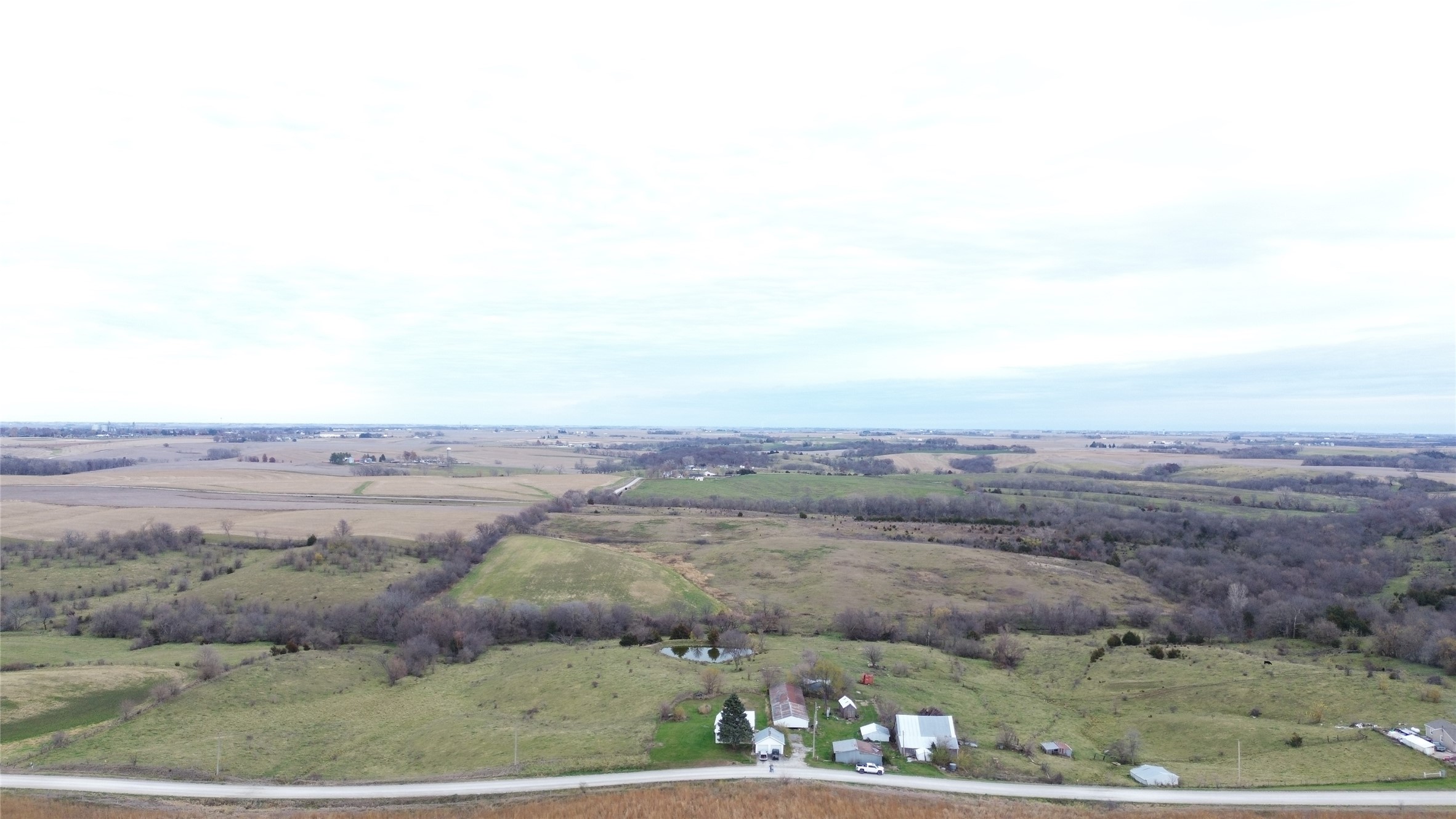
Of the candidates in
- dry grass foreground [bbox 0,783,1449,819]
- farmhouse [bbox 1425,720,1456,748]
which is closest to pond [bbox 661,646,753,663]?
dry grass foreground [bbox 0,783,1449,819]

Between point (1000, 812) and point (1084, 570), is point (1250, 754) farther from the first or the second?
point (1084, 570)

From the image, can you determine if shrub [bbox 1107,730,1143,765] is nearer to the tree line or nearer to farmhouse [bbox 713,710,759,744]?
farmhouse [bbox 713,710,759,744]

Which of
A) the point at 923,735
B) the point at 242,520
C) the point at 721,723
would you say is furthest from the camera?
the point at 242,520

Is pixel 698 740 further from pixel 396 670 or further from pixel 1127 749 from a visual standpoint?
pixel 396 670

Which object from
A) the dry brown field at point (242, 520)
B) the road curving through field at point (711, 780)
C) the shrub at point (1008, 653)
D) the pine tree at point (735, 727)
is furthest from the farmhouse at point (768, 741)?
the dry brown field at point (242, 520)

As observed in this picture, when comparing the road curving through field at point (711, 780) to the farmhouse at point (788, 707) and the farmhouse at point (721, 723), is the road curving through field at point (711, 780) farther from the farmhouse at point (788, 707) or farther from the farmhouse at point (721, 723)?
the farmhouse at point (788, 707)

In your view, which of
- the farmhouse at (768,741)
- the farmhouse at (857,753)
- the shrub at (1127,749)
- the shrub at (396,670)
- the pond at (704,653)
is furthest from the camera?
the pond at (704,653)

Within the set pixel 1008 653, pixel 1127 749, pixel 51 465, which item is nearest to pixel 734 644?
pixel 1008 653

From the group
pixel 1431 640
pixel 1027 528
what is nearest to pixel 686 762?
pixel 1431 640
